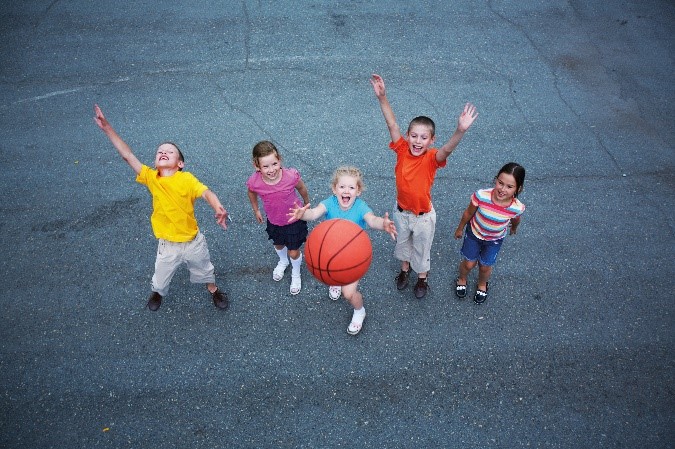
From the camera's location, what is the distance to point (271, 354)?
4.42m

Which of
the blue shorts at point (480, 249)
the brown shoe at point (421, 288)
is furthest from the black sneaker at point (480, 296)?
the brown shoe at point (421, 288)

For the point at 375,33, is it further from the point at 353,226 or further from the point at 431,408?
the point at 431,408

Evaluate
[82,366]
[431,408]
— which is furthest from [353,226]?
[82,366]

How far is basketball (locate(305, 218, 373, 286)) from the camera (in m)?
3.74

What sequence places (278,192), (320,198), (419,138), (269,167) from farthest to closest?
(320,198), (278,192), (269,167), (419,138)

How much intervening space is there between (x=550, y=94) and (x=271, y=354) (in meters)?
6.02

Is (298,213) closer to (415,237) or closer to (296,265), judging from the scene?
(296,265)

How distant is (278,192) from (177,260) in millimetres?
1194

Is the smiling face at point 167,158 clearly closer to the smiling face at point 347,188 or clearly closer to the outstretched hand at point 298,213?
the outstretched hand at point 298,213

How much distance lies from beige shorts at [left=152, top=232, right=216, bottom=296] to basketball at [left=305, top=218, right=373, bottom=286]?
47.9 inches

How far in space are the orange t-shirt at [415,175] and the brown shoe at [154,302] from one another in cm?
278

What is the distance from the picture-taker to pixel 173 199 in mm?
4027

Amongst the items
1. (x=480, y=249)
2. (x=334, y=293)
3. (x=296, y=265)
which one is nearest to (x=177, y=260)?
(x=296, y=265)

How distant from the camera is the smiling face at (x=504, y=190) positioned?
12.8 feet
